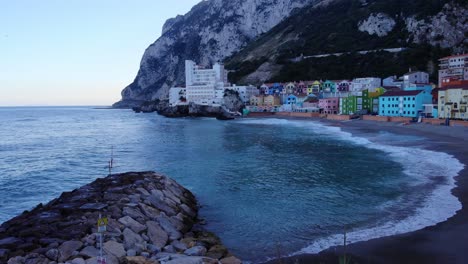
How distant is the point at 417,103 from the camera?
62406 mm

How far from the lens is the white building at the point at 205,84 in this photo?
112 m

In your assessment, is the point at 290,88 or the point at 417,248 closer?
the point at 417,248

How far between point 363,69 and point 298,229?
96.9 metres

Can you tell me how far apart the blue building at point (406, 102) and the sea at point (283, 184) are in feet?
82.0

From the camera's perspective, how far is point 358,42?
117 meters

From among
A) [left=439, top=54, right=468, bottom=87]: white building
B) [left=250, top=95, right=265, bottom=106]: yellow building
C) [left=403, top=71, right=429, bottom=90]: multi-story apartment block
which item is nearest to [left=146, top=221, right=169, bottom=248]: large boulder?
[left=439, top=54, right=468, bottom=87]: white building

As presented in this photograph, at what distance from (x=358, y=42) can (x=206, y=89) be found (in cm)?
5069

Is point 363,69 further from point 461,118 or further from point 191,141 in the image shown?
point 191,141

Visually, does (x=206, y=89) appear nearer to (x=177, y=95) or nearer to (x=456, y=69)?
(x=177, y=95)

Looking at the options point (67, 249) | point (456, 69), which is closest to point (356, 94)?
point (456, 69)

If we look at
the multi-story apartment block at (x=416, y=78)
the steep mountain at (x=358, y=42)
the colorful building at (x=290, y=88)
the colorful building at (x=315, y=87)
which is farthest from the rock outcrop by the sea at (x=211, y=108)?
the multi-story apartment block at (x=416, y=78)

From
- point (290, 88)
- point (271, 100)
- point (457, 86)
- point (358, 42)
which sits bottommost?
point (271, 100)

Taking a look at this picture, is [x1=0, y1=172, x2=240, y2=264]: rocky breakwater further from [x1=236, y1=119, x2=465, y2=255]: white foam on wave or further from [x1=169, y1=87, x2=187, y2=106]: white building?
[x1=169, y1=87, x2=187, y2=106]: white building

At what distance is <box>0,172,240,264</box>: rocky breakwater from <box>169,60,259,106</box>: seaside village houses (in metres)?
94.3
